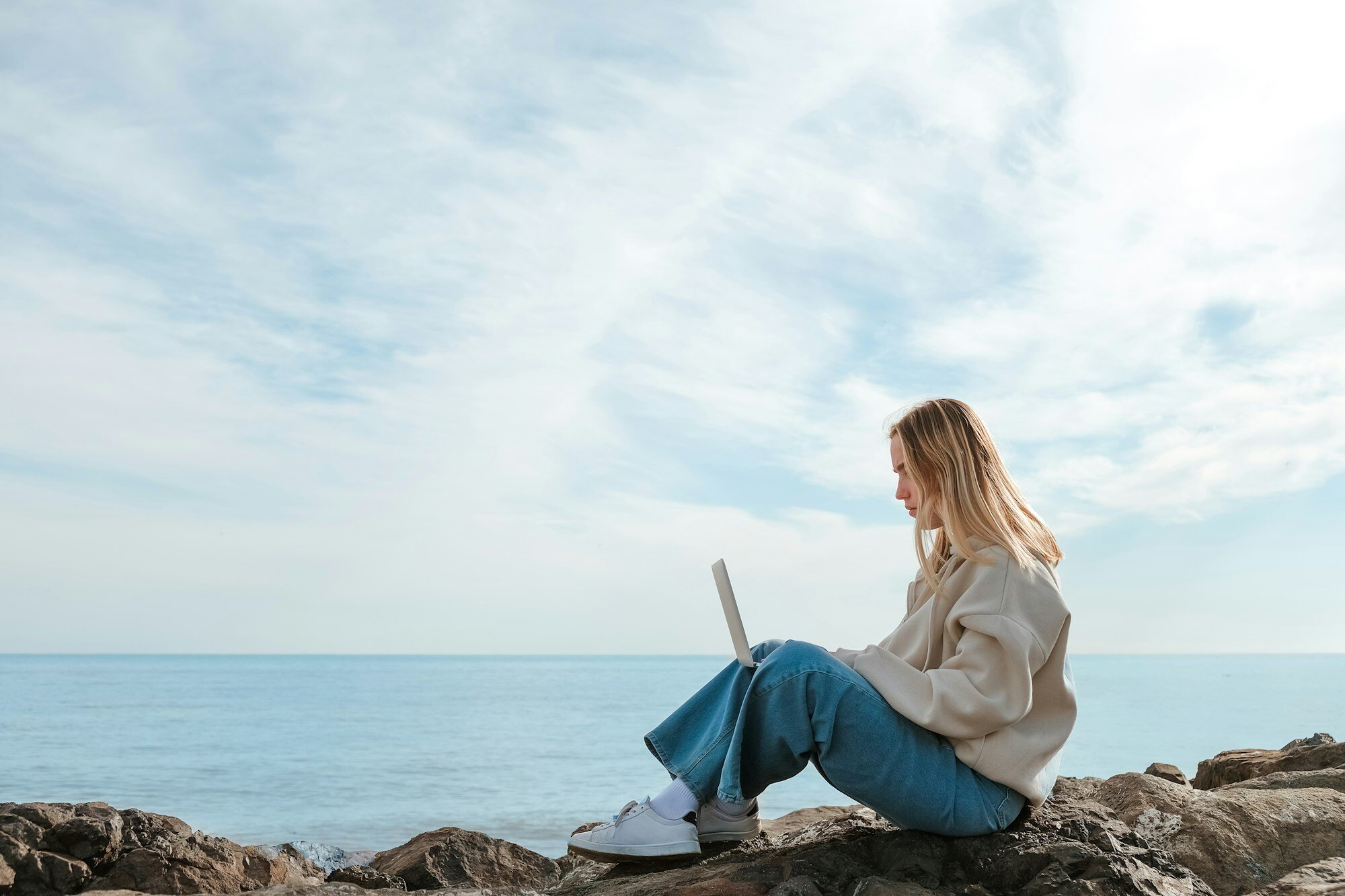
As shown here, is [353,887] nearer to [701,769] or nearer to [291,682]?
[701,769]

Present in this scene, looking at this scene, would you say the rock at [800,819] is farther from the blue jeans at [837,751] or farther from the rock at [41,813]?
the rock at [41,813]

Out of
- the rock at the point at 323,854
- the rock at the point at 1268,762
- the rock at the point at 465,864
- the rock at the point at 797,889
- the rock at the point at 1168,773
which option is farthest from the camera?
the rock at the point at 1168,773

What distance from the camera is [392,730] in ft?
85.5

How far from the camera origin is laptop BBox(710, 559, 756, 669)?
2.94 meters

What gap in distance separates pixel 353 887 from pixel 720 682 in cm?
125

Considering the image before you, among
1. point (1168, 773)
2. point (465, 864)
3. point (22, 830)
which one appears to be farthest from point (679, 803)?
point (1168, 773)

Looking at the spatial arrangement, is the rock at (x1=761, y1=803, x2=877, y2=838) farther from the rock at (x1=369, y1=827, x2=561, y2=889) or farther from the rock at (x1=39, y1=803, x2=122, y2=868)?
the rock at (x1=39, y1=803, x2=122, y2=868)

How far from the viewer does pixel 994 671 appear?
2.70 meters

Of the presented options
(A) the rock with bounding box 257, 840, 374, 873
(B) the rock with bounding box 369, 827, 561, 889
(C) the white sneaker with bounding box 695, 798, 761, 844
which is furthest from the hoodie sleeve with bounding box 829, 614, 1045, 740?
(A) the rock with bounding box 257, 840, 374, 873

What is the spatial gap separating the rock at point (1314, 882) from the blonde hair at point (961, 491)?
1.09m

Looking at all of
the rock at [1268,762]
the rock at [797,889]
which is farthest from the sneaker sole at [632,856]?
the rock at [1268,762]

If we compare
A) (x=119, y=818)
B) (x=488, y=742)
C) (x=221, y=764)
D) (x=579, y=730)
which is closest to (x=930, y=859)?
(x=119, y=818)

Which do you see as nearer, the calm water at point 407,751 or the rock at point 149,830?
the rock at point 149,830

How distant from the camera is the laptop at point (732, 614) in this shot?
2941 millimetres
